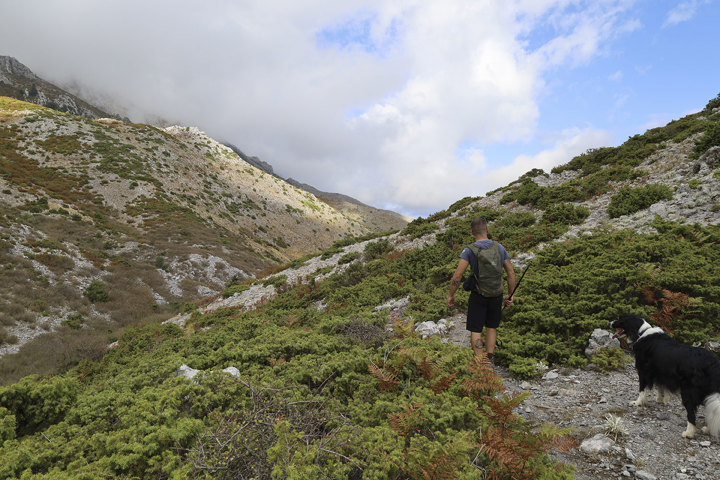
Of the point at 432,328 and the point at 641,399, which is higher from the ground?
the point at 432,328

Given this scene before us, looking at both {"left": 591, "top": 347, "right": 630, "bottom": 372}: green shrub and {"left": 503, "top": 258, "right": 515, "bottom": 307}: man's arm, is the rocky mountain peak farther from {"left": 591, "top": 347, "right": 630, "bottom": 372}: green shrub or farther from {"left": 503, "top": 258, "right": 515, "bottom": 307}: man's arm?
{"left": 591, "top": 347, "right": 630, "bottom": 372}: green shrub

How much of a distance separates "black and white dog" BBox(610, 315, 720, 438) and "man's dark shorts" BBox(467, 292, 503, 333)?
197 centimetres

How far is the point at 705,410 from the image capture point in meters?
3.81

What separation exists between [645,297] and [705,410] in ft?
11.1

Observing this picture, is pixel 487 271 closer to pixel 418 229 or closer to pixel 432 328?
pixel 432 328

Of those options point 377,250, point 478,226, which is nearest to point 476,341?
point 478,226

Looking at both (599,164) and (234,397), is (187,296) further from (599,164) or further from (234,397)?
(599,164)

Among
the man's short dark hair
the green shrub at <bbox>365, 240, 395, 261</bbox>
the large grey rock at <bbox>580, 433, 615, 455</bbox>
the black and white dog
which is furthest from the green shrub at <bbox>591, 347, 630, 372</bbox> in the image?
the green shrub at <bbox>365, 240, 395, 261</bbox>

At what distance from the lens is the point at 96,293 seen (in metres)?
20.5

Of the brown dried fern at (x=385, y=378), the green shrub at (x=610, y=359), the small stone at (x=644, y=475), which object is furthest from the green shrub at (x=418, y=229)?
the small stone at (x=644, y=475)

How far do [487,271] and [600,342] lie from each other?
2.54 metres

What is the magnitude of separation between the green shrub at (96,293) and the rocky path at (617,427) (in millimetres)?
24099

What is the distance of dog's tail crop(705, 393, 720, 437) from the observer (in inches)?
145

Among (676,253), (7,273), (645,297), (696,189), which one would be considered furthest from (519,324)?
(7,273)
